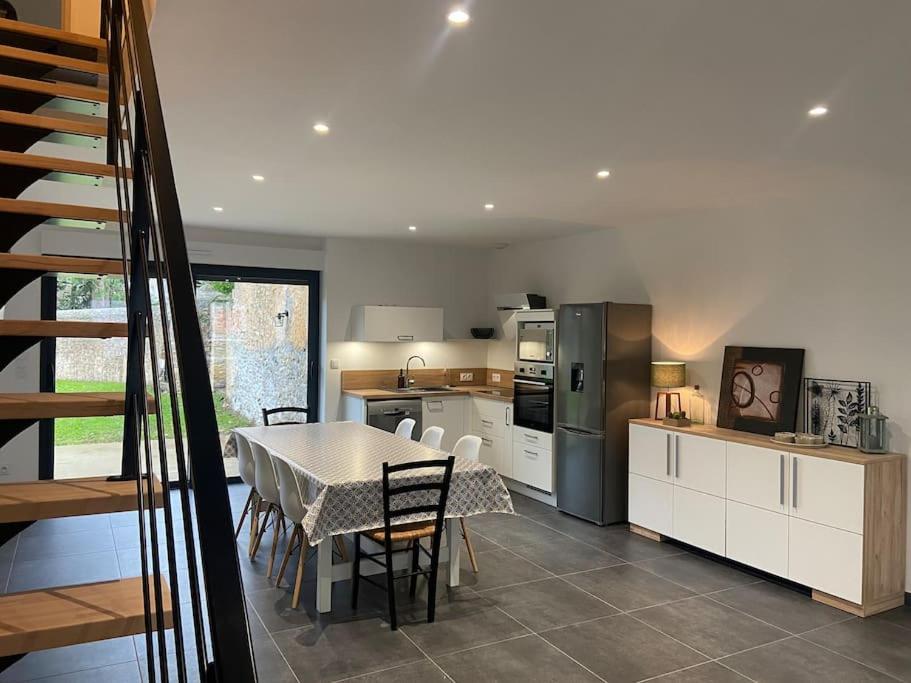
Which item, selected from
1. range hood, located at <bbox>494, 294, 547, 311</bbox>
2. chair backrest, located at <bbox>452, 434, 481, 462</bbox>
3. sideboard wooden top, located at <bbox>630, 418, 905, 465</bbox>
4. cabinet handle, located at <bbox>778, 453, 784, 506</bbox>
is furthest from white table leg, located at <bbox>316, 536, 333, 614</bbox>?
range hood, located at <bbox>494, 294, 547, 311</bbox>

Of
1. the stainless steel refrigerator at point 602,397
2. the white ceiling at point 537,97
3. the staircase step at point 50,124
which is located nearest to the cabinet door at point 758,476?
the stainless steel refrigerator at point 602,397

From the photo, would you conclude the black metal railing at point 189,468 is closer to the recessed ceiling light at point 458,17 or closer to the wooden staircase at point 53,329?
the wooden staircase at point 53,329

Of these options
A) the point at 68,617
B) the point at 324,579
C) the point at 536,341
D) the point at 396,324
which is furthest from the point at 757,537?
the point at 68,617

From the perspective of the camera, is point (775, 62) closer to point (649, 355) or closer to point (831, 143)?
point (831, 143)

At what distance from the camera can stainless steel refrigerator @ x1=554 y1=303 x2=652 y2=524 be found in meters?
5.72

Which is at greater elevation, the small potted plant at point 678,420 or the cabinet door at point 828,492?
the small potted plant at point 678,420

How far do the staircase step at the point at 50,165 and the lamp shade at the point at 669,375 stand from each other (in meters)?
4.37

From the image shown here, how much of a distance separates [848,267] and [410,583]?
11.8 ft

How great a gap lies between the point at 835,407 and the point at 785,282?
3.18 feet

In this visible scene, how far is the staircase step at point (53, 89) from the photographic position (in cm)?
234

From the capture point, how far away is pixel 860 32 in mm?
2254

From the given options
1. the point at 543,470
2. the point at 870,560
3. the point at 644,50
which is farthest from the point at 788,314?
the point at 644,50

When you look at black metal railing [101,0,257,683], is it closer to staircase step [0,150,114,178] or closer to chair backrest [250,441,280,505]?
staircase step [0,150,114,178]

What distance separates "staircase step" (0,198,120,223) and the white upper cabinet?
5.12m
